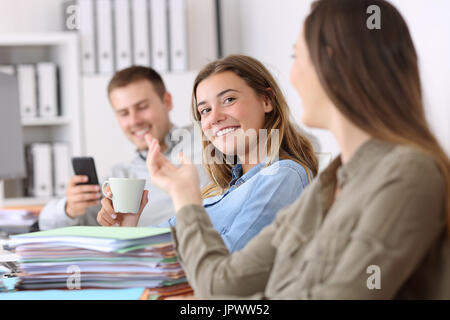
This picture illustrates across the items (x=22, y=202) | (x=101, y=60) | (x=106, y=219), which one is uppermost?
(x=101, y=60)

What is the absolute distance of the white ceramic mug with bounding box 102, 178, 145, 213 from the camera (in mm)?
1227

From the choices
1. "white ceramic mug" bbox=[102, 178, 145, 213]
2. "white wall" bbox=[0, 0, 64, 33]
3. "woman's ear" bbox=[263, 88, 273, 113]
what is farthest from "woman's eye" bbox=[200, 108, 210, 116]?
"white wall" bbox=[0, 0, 64, 33]

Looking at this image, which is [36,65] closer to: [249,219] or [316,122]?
[249,219]

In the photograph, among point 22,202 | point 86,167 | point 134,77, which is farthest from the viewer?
point 22,202

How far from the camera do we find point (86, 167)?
1.69 metres

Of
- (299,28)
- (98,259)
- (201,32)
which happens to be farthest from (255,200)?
(201,32)

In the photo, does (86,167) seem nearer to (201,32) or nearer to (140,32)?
(140,32)

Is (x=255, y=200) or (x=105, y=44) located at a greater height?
(x=105, y=44)

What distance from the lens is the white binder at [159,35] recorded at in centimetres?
316

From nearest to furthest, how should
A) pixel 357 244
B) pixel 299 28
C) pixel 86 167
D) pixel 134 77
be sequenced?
pixel 357 244, pixel 86 167, pixel 299 28, pixel 134 77

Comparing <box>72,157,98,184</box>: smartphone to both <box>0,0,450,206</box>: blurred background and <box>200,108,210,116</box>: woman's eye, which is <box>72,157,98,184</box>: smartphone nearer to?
<box>200,108,210,116</box>: woman's eye

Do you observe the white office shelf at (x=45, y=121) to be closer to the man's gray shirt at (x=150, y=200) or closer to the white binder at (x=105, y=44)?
the white binder at (x=105, y=44)

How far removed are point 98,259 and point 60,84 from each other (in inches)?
96.0

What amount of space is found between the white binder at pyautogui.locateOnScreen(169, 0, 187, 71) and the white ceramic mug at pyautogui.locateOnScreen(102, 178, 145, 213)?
2043mm
